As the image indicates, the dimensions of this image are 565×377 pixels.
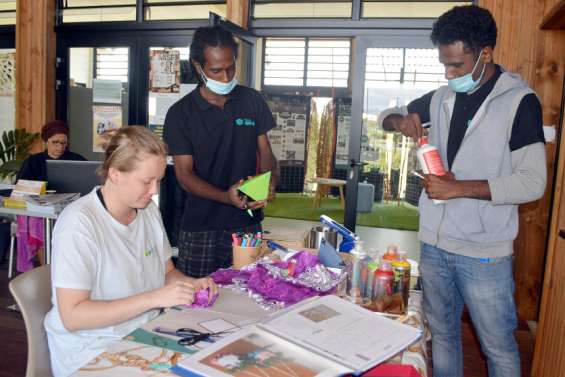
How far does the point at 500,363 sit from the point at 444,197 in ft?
2.05

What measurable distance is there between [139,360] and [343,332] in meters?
0.46

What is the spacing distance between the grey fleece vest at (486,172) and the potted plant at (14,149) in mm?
4034

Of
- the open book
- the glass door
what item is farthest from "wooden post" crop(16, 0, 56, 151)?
the open book

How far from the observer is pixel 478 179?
1.74m

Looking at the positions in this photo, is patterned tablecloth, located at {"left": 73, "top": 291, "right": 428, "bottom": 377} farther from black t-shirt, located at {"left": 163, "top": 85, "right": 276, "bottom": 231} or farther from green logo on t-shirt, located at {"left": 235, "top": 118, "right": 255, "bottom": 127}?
green logo on t-shirt, located at {"left": 235, "top": 118, "right": 255, "bottom": 127}

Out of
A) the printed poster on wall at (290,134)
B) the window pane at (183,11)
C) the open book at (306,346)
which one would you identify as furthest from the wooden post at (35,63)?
the printed poster on wall at (290,134)

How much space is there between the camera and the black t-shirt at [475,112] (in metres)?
1.65

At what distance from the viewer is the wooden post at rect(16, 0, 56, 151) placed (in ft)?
16.7

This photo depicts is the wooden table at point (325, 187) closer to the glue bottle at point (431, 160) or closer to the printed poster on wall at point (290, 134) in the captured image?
the printed poster on wall at point (290, 134)

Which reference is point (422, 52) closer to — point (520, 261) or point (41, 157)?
point (520, 261)

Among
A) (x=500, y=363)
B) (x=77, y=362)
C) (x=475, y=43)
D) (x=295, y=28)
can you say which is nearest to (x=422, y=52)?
(x=295, y=28)

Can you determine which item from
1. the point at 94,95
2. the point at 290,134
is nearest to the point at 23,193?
the point at 94,95

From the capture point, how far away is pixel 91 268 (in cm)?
140

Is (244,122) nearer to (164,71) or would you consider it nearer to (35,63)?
(164,71)
